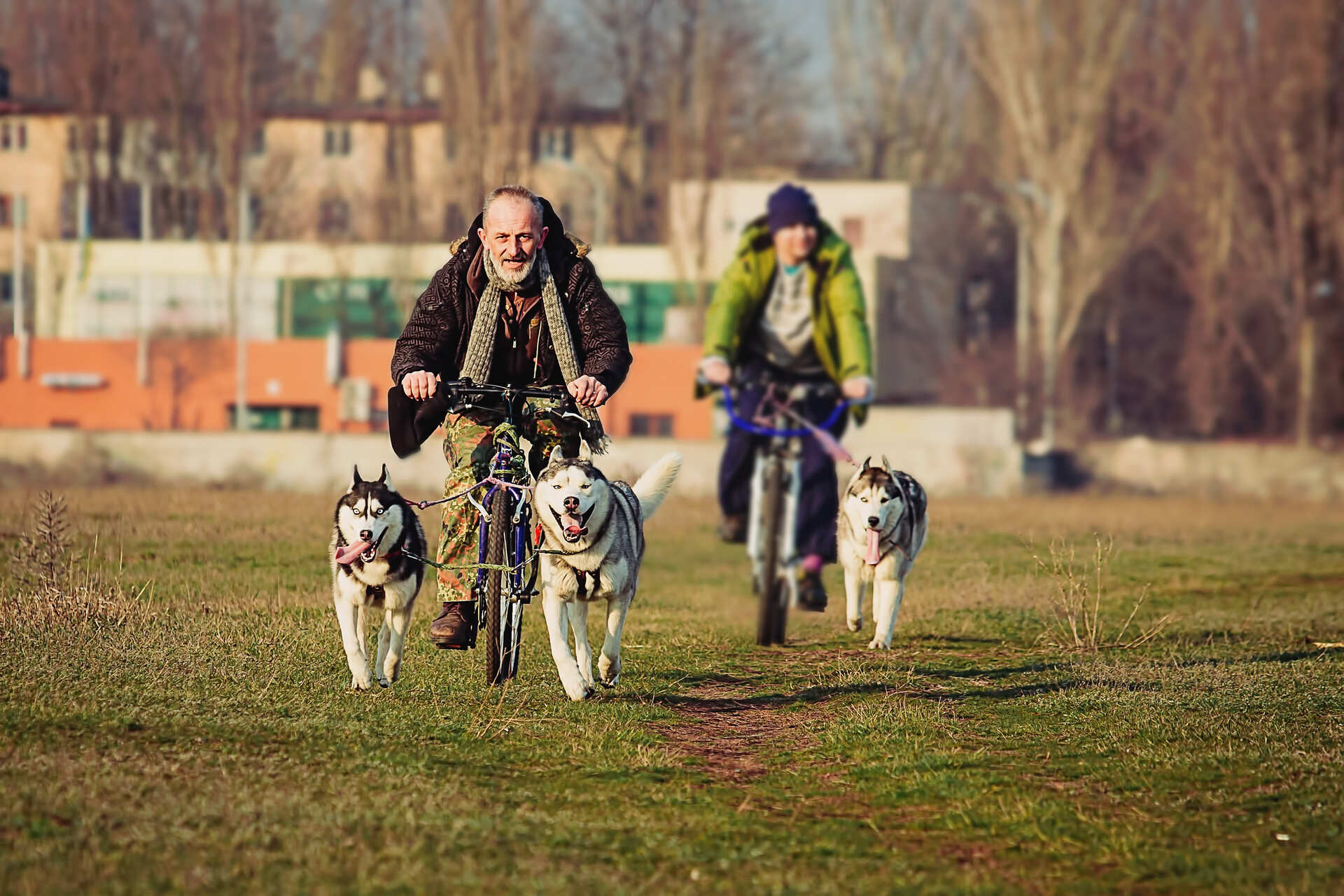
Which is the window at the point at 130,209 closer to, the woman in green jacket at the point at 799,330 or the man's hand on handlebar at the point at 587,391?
the woman in green jacket at the point at 799,330

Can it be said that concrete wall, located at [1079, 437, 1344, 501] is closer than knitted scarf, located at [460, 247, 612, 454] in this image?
No

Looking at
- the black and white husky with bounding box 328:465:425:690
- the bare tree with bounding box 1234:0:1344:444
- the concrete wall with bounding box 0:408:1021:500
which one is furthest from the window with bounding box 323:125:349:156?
the black and white husky with bounding box 328:465:425:690

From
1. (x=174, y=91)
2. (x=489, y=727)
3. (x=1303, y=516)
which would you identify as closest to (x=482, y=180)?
(x=174, y=91)

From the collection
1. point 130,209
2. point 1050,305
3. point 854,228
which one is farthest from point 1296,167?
point 130,209

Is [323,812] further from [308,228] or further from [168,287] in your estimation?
[308,228]

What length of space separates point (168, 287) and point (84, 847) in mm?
52131

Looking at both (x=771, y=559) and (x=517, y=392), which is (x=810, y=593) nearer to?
(x=771, y=559)

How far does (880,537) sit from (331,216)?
6248cm

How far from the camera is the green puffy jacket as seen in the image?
422 inches

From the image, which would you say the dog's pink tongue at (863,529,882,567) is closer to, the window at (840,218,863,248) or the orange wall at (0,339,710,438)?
the orange wall at (0,339,710,438)

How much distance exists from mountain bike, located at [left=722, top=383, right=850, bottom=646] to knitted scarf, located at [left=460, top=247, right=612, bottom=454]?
2.58 metres

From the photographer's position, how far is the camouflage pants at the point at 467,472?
7.85 meters

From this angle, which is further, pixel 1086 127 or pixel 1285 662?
pixel 1086 127

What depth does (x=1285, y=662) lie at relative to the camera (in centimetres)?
988
